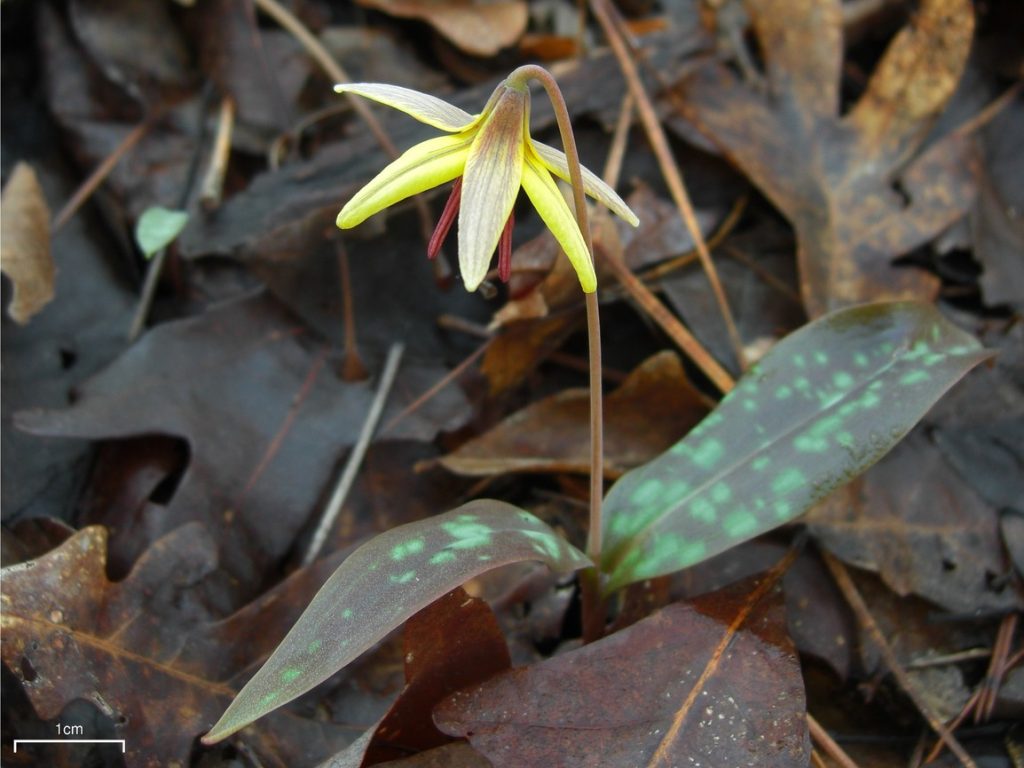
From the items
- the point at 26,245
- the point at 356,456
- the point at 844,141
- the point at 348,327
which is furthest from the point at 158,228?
the point at 844,141

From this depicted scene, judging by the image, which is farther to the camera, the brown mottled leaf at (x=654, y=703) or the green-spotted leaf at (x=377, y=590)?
the brown mottled leaf at (x=654, y=703)

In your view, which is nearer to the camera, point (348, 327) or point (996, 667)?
point (996, 667)

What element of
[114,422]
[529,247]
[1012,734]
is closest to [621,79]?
[529,247]

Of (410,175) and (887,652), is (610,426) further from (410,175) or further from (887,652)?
(410,175)

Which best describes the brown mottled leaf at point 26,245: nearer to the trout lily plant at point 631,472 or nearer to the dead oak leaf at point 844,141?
the trout lily plant at point 631,472

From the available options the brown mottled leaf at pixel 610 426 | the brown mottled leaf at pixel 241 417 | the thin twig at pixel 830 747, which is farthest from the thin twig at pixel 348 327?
the thin twig at pixel 830 747

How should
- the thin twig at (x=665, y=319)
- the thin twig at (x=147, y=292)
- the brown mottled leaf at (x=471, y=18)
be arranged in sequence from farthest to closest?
1. the brown mottled leaf at (x=471, y=18)
2. the thin twig at (x=147, y=292)
3. the thin twig at (x=665, y=319)

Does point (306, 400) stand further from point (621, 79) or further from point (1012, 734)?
point (1012, 734)
